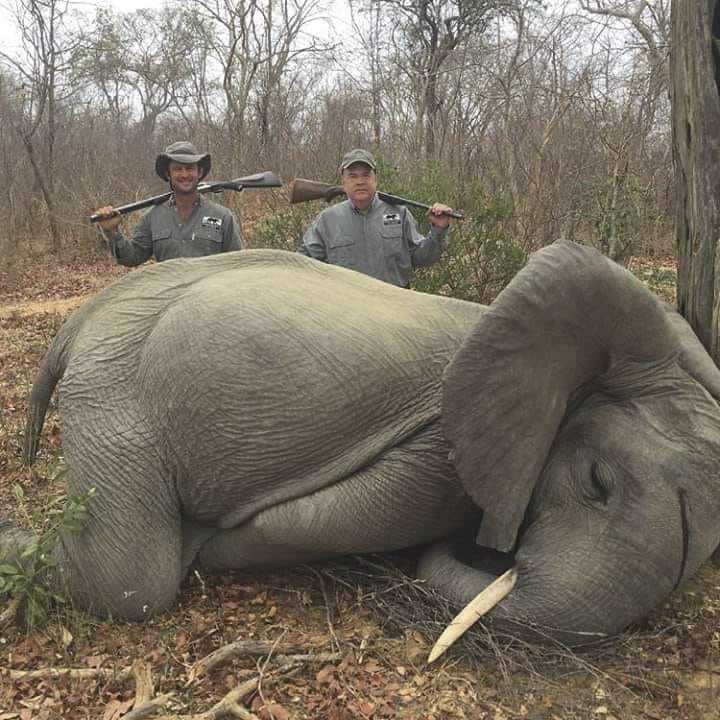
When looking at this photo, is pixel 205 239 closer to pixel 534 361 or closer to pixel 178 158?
pixel 178 158

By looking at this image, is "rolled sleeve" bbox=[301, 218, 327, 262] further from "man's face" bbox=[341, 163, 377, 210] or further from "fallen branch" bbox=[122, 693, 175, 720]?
"fallen branch" bbox=[122, 693, 175, 720]

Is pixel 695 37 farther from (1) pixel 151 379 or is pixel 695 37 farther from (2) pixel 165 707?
(2) pixel 165 707

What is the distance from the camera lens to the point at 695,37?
345 centimetres

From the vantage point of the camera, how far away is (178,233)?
588 centimetres

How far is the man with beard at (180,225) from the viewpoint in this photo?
18.8 feet

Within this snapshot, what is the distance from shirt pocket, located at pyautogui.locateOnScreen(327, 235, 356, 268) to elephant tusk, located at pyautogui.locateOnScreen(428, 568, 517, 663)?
332 centimetres

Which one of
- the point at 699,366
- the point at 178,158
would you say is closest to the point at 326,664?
the point at 699,366

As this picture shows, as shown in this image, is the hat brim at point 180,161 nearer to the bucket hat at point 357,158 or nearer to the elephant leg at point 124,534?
the bucket hat at point 357,158

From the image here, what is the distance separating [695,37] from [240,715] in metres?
3.08

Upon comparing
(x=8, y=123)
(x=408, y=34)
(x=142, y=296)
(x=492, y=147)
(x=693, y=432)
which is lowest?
(x=693, y=432)

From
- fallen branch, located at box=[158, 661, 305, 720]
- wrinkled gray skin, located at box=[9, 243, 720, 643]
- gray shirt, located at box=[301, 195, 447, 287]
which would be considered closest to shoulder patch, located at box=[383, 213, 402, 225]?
gray shirt, located at box=[301, 195, 447, 287]

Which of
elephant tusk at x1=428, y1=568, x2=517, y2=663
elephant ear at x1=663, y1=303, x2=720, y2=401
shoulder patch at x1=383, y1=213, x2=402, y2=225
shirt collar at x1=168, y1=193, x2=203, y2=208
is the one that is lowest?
elephant tusk at x1=428, y1=568, x2=517, y2=663

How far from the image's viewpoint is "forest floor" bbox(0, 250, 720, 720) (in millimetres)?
2666

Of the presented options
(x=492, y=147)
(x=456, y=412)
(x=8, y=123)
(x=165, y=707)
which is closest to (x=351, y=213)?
(x=456, y=412)
